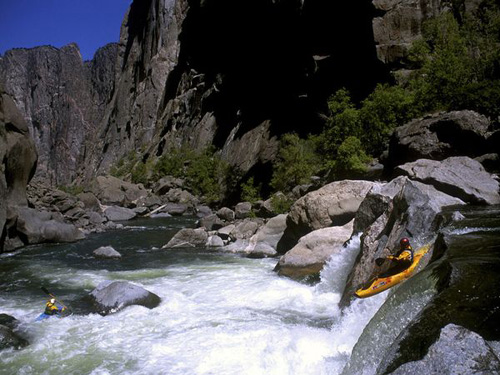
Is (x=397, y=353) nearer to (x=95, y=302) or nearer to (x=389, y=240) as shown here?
(x=389, y=240)

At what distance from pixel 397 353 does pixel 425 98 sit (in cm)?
2482

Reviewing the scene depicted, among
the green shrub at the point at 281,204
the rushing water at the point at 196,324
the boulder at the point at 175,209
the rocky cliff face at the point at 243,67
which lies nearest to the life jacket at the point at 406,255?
the rushing water at the point at 196,324

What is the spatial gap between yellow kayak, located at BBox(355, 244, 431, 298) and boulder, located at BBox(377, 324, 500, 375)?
2.98m

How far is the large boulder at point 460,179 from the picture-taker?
42.7ft

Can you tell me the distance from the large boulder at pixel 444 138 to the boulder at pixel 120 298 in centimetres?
1482

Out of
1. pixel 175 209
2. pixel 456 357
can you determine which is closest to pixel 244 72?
pixel 175 209

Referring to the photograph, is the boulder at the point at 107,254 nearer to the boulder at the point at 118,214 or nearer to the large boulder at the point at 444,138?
the large boulder at the point at 444,138

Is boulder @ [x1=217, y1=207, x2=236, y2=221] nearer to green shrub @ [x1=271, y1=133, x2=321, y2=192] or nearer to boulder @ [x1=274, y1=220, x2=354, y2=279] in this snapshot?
green shrub @ [x1=271, y1=133, x2=321, y2=192]

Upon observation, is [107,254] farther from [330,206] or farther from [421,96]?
[421,96]

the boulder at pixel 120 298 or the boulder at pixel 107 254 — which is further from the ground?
the boulder at pixel 120 298

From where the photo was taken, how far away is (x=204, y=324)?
8211 mm

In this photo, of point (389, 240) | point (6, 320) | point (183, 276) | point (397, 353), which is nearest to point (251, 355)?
point (397, 353)

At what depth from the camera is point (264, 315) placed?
859cm

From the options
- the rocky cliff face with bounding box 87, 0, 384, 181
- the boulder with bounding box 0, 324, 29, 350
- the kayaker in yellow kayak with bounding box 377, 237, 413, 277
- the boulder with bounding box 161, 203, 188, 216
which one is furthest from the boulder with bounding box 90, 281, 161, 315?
the boulder with bounding box 161, 203, 188, 216
